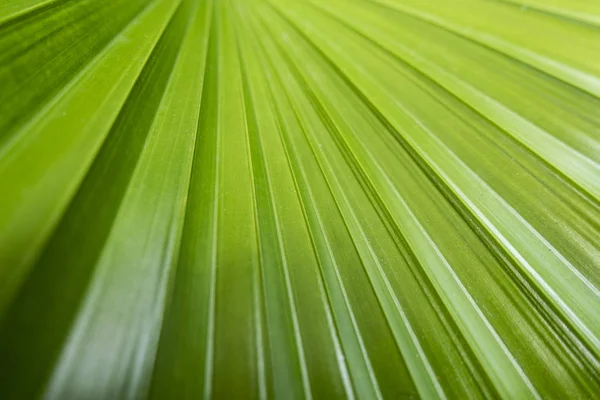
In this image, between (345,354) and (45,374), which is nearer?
(45,374)

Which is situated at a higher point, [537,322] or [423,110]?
[423,110]

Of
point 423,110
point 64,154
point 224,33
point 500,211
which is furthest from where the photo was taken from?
point 224,33

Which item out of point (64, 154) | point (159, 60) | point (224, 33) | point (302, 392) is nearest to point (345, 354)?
point (302, 392)

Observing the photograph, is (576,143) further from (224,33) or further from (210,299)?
(224,33)

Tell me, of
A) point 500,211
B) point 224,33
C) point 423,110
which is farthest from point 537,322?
point 224,33

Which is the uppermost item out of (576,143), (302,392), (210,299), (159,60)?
(159,60)

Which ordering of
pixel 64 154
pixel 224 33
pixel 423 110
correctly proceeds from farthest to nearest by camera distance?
pixel 224 33 → pixel 423 110 → pixel 64 154
